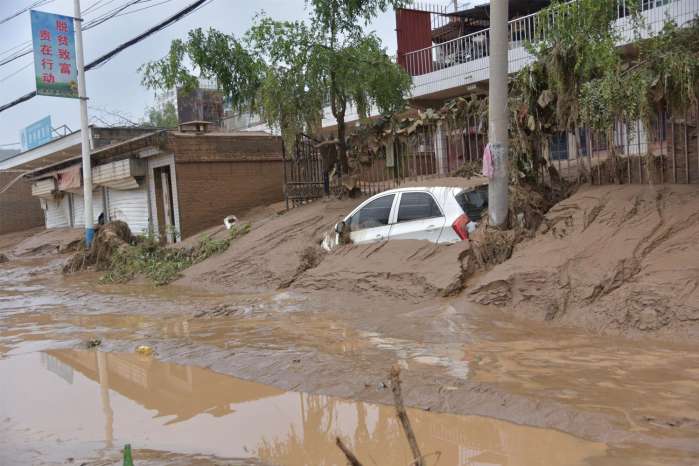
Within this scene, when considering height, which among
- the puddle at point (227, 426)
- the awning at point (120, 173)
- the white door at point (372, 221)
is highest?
the awning at point (120, 173)

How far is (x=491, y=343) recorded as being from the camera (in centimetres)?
643

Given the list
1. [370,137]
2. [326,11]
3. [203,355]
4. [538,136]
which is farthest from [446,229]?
[326,11]

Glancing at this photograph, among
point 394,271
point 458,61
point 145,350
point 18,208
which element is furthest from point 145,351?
point 18,208

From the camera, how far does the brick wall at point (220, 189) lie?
18.2 metres

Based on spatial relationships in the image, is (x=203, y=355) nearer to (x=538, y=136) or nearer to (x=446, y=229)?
(x=446, y=229)

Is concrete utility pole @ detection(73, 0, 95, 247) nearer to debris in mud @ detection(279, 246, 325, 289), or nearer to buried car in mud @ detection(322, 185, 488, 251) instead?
debris in mud @ detection(279, 246, 325, 289)

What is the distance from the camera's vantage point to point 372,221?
10.4 meters

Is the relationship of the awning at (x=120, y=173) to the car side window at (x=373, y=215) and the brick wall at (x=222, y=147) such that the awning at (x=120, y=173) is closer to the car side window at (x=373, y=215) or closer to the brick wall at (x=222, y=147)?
the brick wall at (x=222, y=147)

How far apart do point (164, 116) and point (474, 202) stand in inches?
1798

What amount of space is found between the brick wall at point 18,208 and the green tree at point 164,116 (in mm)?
13700

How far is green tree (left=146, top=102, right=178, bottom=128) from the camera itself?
4793 cm

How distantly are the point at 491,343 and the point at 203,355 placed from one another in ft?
9.76

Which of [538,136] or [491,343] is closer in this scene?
[491,343]

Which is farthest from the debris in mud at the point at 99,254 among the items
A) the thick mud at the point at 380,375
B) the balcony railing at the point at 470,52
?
the balcony railing at the point at 470,52
